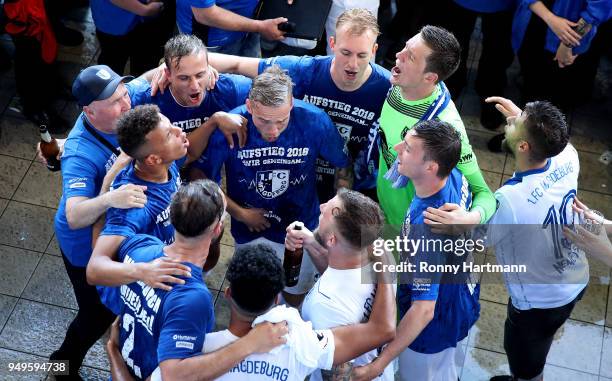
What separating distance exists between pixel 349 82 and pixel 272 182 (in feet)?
2.50

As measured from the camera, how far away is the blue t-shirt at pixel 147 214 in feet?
12.5

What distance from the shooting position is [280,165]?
177 inches

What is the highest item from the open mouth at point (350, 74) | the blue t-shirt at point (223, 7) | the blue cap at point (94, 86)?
the open mouth at point (350, 74)

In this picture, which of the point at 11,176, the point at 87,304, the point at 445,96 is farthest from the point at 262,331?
the point at 11,176

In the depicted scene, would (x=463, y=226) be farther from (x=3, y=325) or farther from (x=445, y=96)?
(x=3, y=325)

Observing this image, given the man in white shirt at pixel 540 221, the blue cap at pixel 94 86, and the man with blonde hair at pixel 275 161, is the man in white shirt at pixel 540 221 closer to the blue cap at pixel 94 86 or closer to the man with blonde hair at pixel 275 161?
the man with blonde hair at pixel 275 161

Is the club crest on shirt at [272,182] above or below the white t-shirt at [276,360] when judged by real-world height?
below

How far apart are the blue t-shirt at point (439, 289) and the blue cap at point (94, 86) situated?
1.80 meters

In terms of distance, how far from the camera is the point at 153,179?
401 cm

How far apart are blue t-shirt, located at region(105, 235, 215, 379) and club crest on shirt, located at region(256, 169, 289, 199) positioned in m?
0.95

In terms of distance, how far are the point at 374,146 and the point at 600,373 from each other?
215 centimetres

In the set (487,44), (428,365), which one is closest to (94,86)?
(428,365)

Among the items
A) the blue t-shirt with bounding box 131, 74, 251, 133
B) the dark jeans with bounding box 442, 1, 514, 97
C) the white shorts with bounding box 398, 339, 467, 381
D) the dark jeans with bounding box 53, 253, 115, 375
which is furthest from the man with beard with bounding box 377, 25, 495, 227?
the dark jeans with bounding box 442, 1, 514, 97

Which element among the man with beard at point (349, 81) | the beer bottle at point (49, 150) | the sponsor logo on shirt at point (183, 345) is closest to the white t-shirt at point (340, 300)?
the sponsor logo on shirt at point (183, 345)
